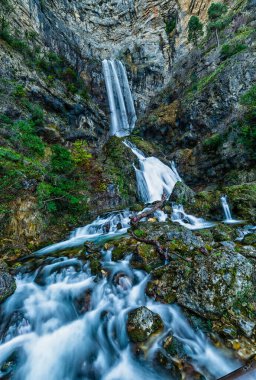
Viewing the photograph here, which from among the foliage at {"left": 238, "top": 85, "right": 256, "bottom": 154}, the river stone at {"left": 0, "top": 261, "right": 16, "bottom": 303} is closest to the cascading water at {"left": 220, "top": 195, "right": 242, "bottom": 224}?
the foliage at {"left": 238, "top": 85, "right": 256, "bottom": 154}

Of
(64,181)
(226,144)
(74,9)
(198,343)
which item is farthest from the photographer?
(74,9)

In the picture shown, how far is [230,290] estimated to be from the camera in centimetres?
387

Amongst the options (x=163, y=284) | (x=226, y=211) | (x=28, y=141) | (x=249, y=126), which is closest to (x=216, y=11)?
(x=249, y=126)

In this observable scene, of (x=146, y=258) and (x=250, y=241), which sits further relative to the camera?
(x=250, y=241)

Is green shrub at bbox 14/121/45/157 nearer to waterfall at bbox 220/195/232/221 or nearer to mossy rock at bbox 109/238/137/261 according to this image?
mossy rock at bbox 109/238/137/261

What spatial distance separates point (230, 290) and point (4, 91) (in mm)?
14506

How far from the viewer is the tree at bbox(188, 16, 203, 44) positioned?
24.3 meters

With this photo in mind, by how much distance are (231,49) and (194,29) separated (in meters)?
9.17

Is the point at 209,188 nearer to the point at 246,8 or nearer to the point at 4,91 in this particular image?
the point at 4,91

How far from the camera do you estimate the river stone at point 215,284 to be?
12.4 feet

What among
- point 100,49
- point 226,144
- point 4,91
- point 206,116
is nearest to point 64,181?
point 4,91

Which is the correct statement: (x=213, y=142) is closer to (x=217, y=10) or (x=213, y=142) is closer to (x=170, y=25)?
(x=217, y=10)

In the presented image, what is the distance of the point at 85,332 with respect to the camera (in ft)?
13.4

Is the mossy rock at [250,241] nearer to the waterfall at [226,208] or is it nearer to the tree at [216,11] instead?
the waterfall at [226,208]
